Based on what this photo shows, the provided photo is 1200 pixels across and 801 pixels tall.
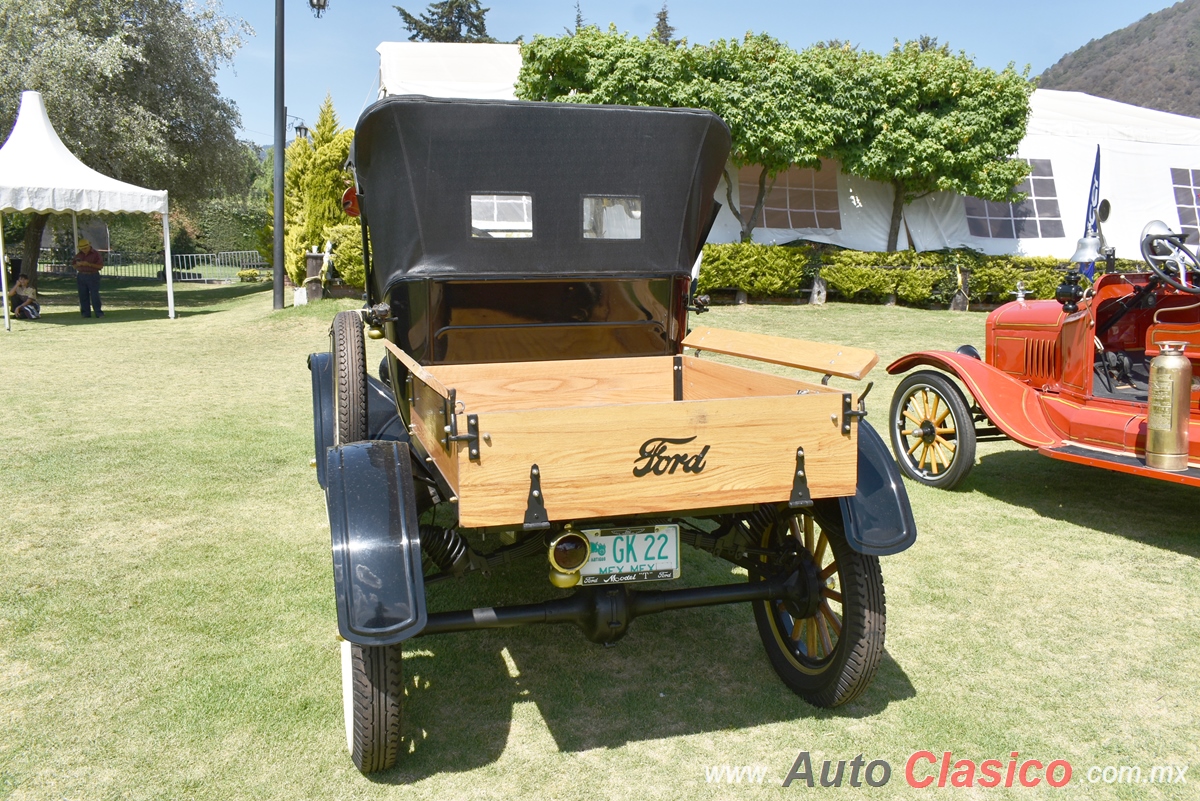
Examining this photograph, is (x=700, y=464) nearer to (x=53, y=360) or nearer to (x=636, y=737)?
(x=636, y=737)

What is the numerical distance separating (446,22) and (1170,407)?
53.8m

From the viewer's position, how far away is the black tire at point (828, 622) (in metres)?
3.08

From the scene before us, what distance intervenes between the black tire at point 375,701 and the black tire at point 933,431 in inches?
176

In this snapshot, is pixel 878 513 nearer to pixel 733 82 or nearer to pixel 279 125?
pixel 733 82

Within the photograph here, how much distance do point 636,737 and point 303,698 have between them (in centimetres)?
125

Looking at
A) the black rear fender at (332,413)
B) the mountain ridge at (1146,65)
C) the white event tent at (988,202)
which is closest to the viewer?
the black rear fender at (332,413)

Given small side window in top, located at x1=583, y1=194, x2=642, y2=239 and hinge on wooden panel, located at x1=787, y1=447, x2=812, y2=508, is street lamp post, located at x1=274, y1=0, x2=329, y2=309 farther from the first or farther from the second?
hinge on wooden panel, located at x1=787, y1=447, x2=812, y2=508

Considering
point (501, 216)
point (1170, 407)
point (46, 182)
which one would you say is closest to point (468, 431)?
point (501, 216)

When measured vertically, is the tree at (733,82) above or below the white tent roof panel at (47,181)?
above

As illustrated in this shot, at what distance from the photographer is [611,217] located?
4348mm

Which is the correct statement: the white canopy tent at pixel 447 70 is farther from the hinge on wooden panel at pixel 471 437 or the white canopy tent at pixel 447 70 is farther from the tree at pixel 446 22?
the tree at pixel 446 22

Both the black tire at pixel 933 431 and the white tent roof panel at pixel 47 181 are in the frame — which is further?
the white tent roof panel at pixel 47 181

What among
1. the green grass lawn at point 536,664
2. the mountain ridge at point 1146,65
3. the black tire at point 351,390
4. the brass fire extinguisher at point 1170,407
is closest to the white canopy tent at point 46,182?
the green grass lawn at point 536,664
